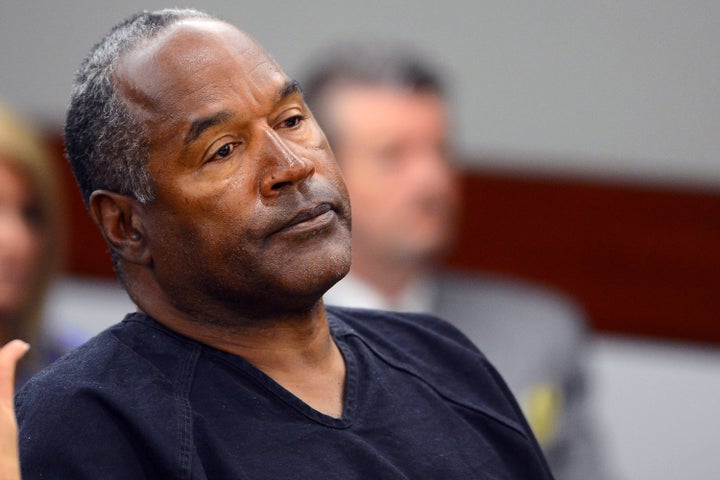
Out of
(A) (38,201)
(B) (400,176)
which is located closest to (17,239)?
(A) (38,201)

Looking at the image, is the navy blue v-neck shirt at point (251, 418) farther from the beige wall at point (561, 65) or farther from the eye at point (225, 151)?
the beige wall at point (561, 65)

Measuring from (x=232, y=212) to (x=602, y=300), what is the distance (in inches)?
78.3

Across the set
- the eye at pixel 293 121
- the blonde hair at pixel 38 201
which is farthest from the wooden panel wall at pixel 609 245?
the eye at pixel 293 121

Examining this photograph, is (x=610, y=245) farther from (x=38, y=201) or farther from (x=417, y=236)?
(x=38, y=201)

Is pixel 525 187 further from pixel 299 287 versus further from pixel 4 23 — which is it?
pixel 299 287

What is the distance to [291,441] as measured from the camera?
958 millimetres

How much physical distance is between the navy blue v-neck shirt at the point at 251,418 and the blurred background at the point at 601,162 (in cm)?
168

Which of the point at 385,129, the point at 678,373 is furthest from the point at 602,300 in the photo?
the point at 385,129

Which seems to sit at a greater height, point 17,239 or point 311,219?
point 311,219

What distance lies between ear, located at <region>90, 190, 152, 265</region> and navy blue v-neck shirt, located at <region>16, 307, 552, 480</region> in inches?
2.1

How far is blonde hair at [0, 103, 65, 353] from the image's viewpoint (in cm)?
195

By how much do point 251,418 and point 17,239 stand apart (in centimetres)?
108

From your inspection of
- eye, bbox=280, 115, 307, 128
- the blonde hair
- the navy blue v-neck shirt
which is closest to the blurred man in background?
the blonde hair

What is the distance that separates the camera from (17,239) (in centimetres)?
193
